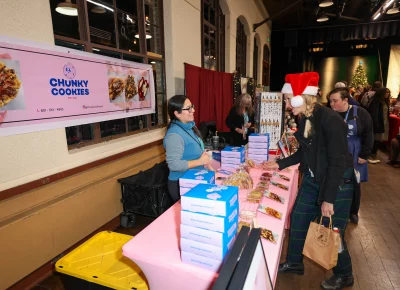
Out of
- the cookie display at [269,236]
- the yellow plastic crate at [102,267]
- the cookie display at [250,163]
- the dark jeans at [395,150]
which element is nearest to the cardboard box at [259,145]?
the cookie display at [250,163]

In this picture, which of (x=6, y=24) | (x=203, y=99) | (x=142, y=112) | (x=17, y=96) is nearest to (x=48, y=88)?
(x=17, y=96)

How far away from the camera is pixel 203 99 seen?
4.54 m

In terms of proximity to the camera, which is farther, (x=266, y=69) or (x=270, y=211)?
(x=266, y=69)

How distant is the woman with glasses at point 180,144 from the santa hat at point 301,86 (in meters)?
0.73

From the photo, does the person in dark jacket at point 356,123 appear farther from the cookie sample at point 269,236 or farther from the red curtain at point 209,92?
the red curtain at point 209,92

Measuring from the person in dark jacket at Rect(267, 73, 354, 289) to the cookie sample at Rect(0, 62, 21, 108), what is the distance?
1.97 m

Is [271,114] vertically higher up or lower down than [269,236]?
higher up

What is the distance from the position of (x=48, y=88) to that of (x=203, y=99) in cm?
277

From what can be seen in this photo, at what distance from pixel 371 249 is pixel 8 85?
3454 millimetres

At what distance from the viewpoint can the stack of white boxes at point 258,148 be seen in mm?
2523

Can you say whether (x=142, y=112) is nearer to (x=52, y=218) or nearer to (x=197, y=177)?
(x=52, y=218)

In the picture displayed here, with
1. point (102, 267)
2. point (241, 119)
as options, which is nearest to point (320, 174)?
point (102, 267)

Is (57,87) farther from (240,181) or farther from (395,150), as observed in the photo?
(395,150)

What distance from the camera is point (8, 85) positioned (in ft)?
6.07
